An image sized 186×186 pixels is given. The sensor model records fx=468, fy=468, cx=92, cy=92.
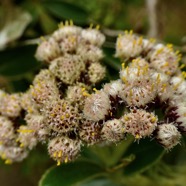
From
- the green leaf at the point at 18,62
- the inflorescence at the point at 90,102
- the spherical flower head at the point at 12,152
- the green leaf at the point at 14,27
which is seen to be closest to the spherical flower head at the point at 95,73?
the inflorescence at the point at 90,102

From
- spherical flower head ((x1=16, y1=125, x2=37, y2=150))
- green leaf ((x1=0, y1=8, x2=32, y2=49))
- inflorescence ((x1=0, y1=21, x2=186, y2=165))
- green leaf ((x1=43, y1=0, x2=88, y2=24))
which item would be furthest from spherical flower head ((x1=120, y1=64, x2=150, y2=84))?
green leaf ((x1=0, y1=8, x2=32, y2=49))

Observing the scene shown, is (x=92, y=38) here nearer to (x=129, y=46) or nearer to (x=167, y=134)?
(x=129, y=46)

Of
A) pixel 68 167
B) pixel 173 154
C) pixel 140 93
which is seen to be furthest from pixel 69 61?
pixel 173 154

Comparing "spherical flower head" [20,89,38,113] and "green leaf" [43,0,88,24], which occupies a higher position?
"green leaf" [43,0,88,24]

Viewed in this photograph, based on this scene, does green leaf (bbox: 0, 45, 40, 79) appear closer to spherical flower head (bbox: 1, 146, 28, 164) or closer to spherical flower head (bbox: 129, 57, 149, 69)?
spherical flower head (bbox: 1, 146, 28, 164)

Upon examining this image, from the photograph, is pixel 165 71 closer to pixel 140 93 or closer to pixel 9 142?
pixel 140 93

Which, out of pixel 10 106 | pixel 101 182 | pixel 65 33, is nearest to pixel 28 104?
pixel 10 106
